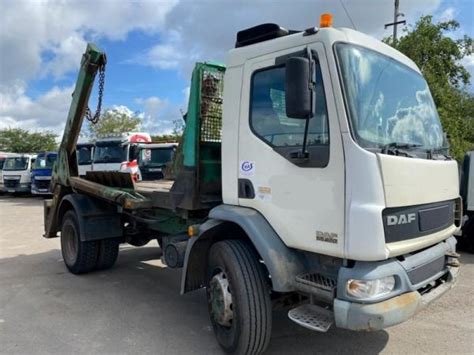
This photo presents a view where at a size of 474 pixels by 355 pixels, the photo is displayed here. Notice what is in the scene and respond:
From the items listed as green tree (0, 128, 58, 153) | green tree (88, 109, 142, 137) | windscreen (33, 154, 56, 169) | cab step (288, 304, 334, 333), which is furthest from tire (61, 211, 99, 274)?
green tree (0, 128, 58, 153)

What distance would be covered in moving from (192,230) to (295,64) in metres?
1.86

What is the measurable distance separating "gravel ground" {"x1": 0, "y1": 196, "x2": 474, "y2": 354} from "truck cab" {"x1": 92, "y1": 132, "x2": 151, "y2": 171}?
9.82m

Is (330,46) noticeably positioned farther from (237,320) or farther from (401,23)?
(401,23)

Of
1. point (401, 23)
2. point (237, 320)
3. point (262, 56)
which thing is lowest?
point (237, 320)

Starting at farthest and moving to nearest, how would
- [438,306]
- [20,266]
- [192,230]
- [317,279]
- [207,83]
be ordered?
[20,266] < [438,306] < [207,83] < [192,230] < [317,279]

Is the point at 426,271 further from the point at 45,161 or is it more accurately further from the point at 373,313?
the point at 45,161

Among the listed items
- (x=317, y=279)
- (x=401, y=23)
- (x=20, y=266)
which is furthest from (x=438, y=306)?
(x=401, y=23)

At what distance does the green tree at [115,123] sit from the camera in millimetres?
36094

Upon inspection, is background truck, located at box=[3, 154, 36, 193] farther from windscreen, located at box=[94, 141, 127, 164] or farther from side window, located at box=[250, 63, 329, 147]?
side window, located at box=[250, 63, 329, 147]

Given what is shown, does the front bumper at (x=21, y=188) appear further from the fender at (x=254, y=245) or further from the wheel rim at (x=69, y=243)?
the fender at (x=254, y=245)

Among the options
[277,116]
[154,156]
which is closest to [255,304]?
[277,116]

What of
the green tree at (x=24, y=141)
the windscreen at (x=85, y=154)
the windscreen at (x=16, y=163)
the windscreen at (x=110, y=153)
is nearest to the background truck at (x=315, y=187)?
the windscreen at (x=110, y=153)

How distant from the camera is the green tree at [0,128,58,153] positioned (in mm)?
47781

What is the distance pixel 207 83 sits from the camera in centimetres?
439
